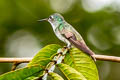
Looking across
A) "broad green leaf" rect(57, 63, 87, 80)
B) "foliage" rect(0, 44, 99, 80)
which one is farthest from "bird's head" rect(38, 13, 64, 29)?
"broad green leaf" rect(57, 63, 87, 80)

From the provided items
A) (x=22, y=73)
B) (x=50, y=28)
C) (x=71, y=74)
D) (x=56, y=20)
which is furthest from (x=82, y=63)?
(x=50, y=28)

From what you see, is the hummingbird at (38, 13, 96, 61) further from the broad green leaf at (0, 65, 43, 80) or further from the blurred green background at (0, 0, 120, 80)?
the blurred green background at (0, 0, 120, 80)

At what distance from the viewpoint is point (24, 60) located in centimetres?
200

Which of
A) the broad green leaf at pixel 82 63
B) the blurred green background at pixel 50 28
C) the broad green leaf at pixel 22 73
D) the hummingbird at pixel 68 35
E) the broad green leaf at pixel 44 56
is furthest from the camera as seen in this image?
the blurred green background at pixel 50 28

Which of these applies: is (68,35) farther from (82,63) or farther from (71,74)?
(71,74)

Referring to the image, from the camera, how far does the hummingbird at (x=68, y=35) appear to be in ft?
6.84

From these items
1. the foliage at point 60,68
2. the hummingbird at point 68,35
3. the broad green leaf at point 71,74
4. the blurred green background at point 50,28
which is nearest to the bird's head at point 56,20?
the hummingbird at point 68,35

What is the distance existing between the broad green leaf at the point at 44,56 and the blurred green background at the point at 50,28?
6903mm

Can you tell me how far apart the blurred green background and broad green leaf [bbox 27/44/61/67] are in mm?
6903

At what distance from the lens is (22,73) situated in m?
1.53

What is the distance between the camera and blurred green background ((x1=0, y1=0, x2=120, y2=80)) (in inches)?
361

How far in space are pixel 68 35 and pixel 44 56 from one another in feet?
1.95

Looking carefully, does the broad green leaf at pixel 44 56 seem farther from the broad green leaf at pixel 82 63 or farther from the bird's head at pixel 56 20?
the bird's head at pixel 56 20

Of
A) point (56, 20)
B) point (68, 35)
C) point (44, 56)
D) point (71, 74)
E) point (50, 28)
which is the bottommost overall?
point (71, 74)
